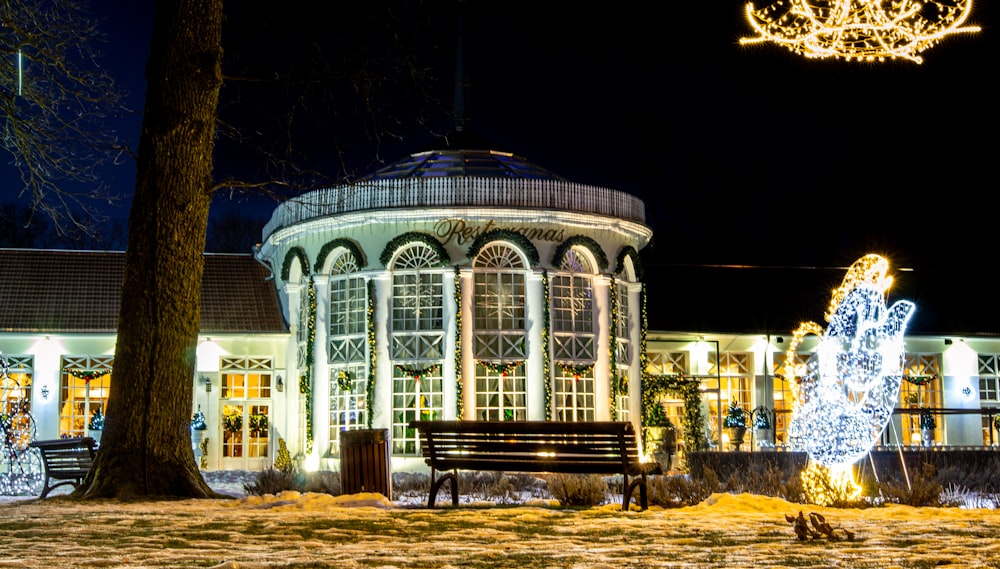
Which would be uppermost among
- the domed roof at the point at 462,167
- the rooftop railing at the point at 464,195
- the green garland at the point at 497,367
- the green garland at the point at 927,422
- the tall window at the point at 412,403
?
the domed roof at the point at 462,167

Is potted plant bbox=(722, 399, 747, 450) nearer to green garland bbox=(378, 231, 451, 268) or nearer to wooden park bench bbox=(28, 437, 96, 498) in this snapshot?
green garland bbox=(378, 231, 451, 268)

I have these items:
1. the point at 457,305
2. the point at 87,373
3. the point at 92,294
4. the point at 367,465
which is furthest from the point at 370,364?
the point at 367,465

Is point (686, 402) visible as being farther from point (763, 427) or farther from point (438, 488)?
point (438, 488)

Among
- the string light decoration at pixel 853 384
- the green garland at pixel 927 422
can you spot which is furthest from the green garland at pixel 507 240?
the green garland at pixel 927 422

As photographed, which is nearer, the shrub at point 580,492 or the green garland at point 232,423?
the shrub at point 580,492

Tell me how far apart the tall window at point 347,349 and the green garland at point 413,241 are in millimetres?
697

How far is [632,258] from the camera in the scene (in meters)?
25.3

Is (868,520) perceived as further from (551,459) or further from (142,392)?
(142,392)

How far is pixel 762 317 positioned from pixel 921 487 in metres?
19.2

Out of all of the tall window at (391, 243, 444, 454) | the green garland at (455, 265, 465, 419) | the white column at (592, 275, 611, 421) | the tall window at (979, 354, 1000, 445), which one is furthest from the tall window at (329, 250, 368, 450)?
the tall window at (979, 354, 1000, 445)

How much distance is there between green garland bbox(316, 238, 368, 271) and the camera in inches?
936

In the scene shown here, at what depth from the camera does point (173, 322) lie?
11.6 m

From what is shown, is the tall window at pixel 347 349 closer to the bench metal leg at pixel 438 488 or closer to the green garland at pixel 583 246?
the green garland at pixel 583 246

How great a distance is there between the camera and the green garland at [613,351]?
79.0 ft
